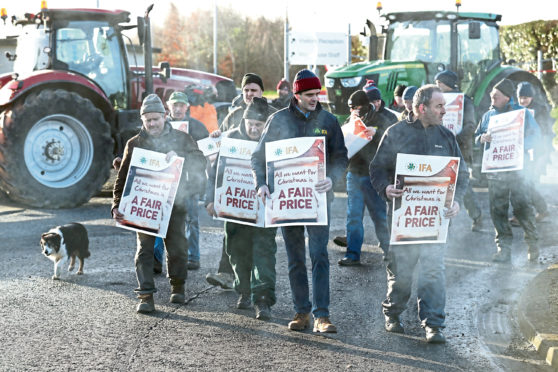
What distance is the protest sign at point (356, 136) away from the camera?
9.09m

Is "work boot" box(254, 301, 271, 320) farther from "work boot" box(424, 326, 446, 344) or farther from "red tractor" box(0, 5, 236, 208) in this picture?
"red tractor" box(0, 5, 236, 208)

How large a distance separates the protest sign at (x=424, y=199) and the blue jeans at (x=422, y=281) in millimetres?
145

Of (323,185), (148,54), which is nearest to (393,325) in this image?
(323,185)

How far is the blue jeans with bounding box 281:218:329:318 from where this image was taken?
6496mm

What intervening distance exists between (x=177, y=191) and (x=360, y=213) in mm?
2789

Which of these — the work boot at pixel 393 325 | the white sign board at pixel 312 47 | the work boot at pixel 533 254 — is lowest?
the work boot at pixel 393 325

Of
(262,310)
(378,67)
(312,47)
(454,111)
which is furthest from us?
(312,47)

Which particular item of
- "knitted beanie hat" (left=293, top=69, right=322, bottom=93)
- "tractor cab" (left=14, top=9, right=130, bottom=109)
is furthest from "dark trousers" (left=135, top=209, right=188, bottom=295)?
"tractor cab" (left=14, top=9, right=130, bottom=109)

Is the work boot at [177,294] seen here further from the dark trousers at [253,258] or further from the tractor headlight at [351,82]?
the tractor headlight at [351,82]

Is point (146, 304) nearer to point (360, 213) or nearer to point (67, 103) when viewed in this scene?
point (360, 213)

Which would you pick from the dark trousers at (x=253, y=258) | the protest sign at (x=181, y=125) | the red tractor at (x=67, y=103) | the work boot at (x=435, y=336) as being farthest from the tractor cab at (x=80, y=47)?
the work boot at (x=435, y=336)

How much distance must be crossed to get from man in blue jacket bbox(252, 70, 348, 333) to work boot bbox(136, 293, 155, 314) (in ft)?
4.16

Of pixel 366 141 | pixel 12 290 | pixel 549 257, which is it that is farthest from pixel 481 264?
pixel 12 290

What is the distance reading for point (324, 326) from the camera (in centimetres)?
647
